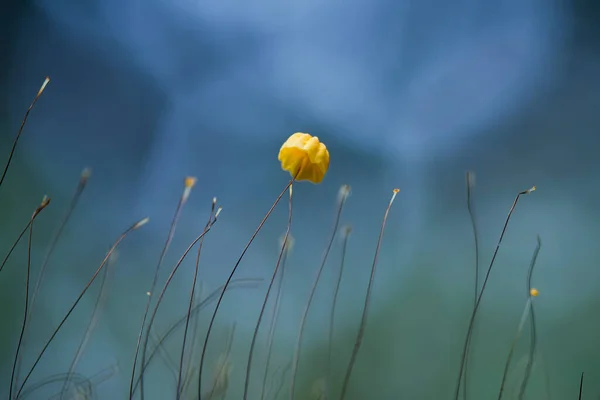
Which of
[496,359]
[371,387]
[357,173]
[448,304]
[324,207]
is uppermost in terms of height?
[357,173]

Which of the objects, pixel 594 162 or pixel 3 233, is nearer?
pixel 3 233

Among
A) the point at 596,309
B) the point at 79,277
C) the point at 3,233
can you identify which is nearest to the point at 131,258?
the point at 79,277

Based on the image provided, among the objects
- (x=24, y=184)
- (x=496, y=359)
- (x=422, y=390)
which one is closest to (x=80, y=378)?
(x=496, y=359)

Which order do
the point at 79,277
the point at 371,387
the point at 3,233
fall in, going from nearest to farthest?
the point at 371,387
the point at 3,233
the point at 79,277

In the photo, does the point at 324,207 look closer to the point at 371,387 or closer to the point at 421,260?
the point at 421,260

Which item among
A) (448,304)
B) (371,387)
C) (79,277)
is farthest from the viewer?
(79,277)

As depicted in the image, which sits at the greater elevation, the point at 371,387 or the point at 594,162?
the point at 594,162
